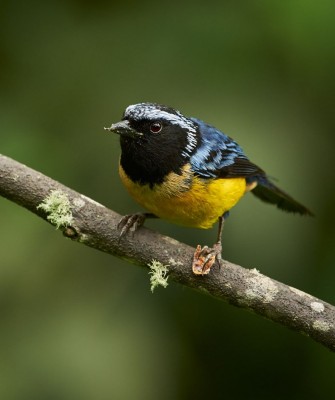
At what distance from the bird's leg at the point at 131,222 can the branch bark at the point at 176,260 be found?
0.11 ft

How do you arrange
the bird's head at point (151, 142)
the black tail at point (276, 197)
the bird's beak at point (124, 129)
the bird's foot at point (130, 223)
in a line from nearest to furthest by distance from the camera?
the bird's foot at point (130, 223) < the bird's beak at point (124, 129) < the bird's head at point (151, 142) < the black tail at point (276, 197)

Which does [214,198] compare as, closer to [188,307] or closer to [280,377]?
[188,307]

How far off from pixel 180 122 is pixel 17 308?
1.50 metres

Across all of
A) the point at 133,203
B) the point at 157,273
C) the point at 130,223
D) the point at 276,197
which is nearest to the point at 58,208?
the point at 130,223

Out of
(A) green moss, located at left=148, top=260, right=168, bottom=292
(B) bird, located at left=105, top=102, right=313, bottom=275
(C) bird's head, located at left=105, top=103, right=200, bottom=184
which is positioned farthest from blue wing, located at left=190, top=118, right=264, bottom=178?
(A) green moss, located at left=148, top=260, right=168, bottom=292

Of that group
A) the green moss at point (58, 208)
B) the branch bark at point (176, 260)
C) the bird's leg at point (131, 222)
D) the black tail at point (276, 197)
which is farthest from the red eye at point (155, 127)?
the black tail at point (276, 197)

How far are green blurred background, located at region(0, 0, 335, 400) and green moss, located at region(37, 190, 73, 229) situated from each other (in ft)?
2.42

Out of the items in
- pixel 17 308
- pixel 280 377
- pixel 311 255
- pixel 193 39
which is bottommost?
pixel 17 308

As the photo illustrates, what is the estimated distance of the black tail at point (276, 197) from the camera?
4941mm

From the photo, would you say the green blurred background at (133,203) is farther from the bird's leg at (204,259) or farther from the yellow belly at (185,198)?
the bird's leg at (204,259)

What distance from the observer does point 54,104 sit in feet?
17.2

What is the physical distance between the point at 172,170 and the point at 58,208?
880 millimetres

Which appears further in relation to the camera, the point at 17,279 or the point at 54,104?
the point at 54,104

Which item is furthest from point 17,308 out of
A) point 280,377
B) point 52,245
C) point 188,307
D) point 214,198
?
point 280,377
